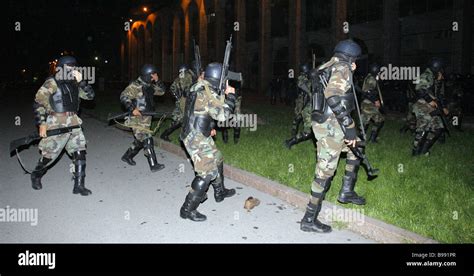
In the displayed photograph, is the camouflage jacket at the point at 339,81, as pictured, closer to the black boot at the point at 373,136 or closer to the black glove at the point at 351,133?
the black glove at the point at 351,133

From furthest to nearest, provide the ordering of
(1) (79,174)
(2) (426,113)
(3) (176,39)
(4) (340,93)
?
(3) (176,39) → (2) (426,113) → (1) (79,174) → (4) (340,93)

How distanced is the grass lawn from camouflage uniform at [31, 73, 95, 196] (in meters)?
2.73

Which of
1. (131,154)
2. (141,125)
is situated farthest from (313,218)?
(131,154)

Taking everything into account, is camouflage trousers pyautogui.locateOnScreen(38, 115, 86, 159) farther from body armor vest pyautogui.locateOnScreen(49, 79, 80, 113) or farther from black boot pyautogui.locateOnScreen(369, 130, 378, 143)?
black boot pyautogui.locateOnScreen(369, 130, 378, 143)

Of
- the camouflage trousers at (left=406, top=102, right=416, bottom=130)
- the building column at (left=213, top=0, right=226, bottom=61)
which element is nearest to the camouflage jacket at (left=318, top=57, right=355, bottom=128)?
the camouflage trousers at (left=406, top=102, right=416, bottom=130)

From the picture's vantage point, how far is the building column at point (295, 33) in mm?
26656

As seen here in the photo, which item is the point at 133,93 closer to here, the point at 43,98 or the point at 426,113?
the point at 43,98

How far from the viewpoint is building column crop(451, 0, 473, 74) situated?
18172 mm

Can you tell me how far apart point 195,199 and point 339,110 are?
1958mm

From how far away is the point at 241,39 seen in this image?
32938mm
